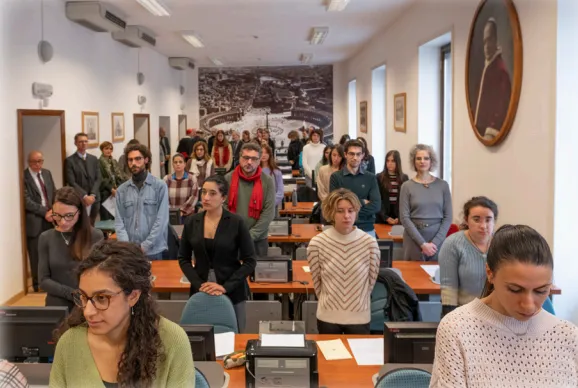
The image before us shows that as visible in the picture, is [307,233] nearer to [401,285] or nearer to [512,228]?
[401,285]

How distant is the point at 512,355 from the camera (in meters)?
1.80

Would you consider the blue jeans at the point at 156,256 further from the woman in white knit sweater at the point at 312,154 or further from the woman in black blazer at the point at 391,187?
the woman in white knit sweater at the point at 312,154

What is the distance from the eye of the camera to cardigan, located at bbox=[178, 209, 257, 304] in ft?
13.4

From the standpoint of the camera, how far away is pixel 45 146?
8789mm

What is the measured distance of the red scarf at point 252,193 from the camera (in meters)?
5.55

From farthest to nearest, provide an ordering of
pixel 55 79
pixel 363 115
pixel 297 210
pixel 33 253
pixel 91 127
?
pixel 363 115, pixel 91 127, pixel 297 210, pixel 55 79, pixel 33 253

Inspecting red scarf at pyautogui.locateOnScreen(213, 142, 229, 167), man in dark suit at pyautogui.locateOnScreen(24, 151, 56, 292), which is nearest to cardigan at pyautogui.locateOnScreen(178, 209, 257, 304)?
man in dark suit at pyautogui.locateOnScreen(24, 151, 56, 292)

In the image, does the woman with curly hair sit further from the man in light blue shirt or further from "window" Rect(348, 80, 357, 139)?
"window" Rect(348, 80, 357, 139)

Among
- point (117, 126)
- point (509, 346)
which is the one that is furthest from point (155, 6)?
point (509, 346)

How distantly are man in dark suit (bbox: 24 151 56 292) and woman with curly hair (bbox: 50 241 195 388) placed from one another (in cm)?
590

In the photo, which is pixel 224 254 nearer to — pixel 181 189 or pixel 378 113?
pixel 181 189

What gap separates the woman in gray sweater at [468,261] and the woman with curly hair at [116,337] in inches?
76.6

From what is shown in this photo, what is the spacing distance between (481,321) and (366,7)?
8.54 metres

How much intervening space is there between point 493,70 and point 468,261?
121 inches
